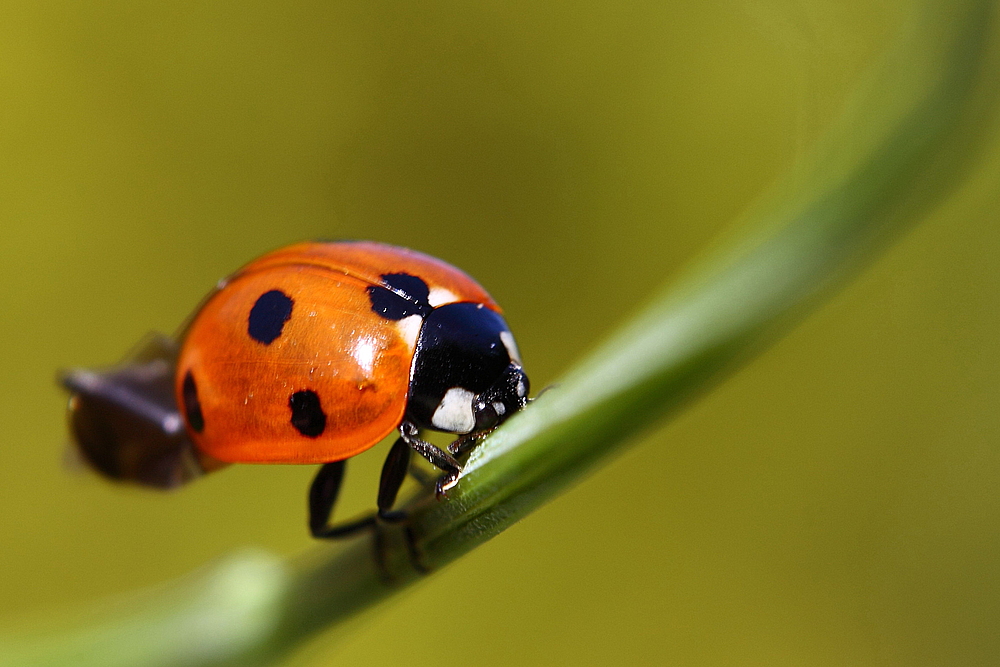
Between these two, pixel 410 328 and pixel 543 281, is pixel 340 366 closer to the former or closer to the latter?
pixel 410 328

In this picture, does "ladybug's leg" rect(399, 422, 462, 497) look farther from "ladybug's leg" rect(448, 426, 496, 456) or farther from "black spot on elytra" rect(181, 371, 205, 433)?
"black spot on elytra" rect(181, 371, 205, 433)

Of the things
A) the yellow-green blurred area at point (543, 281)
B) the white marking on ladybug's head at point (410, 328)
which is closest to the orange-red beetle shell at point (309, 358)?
the white marking on ladybug's head at point (410, 328)

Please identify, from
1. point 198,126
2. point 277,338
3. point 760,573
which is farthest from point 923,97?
point 198,126

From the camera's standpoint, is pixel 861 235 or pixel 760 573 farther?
pixel 760 573

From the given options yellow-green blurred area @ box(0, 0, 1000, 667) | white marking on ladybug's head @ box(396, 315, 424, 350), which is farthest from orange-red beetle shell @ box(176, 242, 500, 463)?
yellow-green blurred area @ box(0, 0, 1000, 667)

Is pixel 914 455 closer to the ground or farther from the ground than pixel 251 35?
closer to the ground

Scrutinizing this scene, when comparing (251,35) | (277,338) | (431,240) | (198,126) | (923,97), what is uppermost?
(251,35)

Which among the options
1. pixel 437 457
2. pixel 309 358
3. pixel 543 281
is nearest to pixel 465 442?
pixel 437 457

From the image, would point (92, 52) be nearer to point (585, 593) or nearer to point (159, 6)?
point (159, 6)
